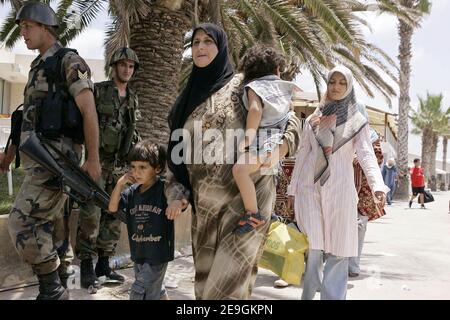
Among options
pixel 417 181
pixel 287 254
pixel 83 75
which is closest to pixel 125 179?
pixel 83 75

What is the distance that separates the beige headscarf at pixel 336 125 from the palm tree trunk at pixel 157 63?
11.9 ft

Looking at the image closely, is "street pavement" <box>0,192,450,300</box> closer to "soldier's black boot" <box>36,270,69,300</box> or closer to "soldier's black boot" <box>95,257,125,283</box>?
"soldier's black boot" <box>95,257,125,283</box>

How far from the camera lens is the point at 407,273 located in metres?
5.41

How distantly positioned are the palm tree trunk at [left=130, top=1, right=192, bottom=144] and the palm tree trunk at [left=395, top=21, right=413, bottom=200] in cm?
1670

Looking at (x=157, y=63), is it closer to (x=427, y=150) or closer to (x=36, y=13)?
(x=36, y=13)

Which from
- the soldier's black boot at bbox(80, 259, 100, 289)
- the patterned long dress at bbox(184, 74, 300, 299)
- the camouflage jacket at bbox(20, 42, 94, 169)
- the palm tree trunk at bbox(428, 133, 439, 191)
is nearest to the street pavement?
the soldier's black boot at bbox(80, 259, 100, 289)

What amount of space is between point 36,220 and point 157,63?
4.10 metres

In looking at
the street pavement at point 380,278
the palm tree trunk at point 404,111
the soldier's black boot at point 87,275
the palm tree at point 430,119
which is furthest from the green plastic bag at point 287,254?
the palm tree at point 430,119

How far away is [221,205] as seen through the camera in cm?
257

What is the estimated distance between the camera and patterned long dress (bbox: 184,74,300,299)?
2516 millimetres

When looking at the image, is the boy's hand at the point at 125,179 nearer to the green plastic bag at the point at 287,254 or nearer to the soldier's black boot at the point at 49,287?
the soldier's black boot at the point at 49,287

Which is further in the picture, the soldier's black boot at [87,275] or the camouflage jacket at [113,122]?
the camouflage jacket at [113,122]

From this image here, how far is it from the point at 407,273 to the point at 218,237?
3.48 metres

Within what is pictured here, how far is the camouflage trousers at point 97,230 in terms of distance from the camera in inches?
161
